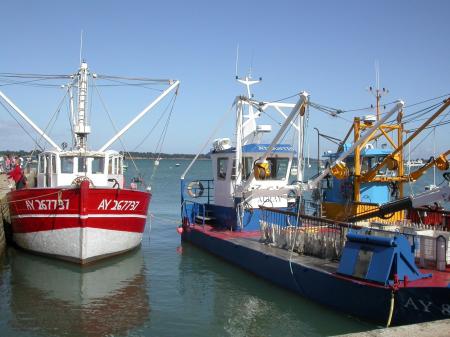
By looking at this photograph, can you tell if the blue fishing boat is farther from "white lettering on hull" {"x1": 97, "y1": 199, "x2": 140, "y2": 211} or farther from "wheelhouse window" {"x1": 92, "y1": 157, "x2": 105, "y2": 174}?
"wheelhouse window" {"x1": 92, "y1": 157, "x2": 105, "y2": 174}

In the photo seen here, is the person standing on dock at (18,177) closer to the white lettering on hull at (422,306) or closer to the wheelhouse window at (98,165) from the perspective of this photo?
the wheelhouse window at (98,165)

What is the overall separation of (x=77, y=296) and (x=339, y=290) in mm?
6142

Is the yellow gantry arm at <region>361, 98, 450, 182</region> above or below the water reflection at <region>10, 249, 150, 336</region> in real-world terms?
above

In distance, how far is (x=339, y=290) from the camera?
9.62m

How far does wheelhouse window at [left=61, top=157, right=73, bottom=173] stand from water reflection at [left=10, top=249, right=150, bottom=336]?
2.93m

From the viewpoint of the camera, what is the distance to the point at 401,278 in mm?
8648

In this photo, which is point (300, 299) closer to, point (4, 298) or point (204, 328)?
point (204, 328)

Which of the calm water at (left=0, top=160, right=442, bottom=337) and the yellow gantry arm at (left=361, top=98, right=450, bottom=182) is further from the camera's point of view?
the yellow gantry arm at (left=361, top=98, right=450, bottom=182)

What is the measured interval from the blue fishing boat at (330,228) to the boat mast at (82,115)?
4.28 meters

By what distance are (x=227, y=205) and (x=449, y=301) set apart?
971 cm

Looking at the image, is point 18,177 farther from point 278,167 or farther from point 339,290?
point 339,290

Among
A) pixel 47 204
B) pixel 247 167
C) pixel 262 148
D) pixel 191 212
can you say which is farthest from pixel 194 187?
pixel 47 204

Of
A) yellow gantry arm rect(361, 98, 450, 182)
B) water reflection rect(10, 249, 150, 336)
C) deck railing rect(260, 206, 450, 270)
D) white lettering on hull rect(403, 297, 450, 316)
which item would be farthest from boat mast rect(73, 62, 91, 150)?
white lettering on hull rect(403, 297, 450, 316)

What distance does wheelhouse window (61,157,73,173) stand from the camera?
16.3 meters
